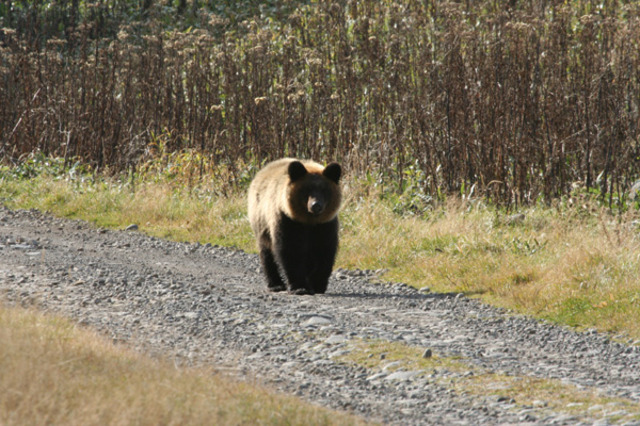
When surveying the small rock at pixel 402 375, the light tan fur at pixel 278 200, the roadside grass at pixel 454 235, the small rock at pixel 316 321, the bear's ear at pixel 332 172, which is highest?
the bear's ear at pixel 332 172

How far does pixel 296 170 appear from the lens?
848 centimetres

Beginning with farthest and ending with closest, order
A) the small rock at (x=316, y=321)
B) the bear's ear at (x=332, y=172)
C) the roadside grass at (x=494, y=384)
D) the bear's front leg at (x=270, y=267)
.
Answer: the bear's front leg at (x=270, y=267)
the bear's ear at (x=332, y=172)
the small rock at (x=316, y=321)
the roadside grass at (x=494, y=384)

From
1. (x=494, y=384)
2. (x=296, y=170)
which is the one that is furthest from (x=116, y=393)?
(x=296, y=170)

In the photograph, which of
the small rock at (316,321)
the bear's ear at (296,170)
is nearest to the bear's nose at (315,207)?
the bear's ear at (296,170)

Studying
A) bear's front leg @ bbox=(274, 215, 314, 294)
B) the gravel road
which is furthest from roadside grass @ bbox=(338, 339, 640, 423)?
bear's front leg @ bbox=(274, 215, 314, 294)

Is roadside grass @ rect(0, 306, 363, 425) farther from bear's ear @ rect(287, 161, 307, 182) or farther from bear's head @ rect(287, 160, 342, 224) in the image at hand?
bear's ear @ rect(287, 161, 307, 182)

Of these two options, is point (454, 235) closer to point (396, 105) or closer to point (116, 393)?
point (396, 105)

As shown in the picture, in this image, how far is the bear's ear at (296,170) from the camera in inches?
332

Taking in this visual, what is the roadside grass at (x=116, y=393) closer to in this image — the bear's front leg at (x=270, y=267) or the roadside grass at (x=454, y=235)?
the roadside grass at (x=454, y=235)

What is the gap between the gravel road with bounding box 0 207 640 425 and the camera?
5.08 metres

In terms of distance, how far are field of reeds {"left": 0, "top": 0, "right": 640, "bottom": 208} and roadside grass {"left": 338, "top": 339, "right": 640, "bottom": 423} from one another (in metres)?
6.13

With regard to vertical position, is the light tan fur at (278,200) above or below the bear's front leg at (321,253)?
above

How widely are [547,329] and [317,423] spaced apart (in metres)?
3.52

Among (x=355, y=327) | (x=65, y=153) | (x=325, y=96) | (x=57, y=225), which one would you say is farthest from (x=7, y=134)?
(x=355, y=327)
